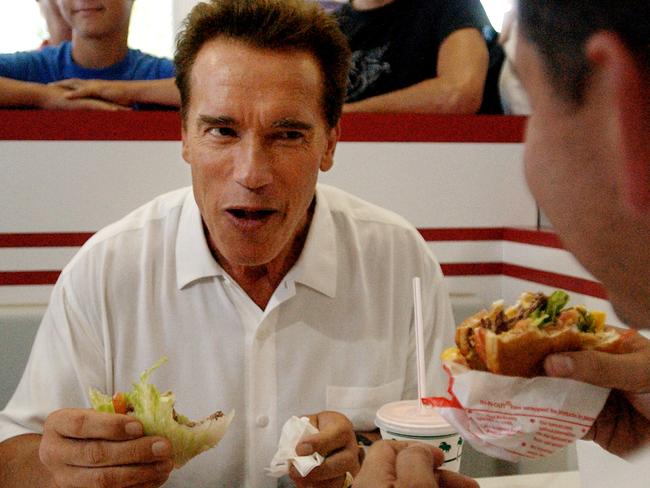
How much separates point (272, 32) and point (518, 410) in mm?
1124

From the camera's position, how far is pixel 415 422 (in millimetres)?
1403

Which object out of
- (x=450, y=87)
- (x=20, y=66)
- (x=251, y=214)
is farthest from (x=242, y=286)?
(x=20, y=66)

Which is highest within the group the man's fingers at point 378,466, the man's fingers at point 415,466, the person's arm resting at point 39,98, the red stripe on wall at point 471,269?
the person's arm resting at point 39,98

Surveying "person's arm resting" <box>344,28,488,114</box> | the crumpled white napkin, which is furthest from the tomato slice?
"person's arm resting" <box>344,28,488,114</box>

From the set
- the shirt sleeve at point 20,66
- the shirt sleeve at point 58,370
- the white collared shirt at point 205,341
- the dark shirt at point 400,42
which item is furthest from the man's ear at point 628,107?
the shirt sleeve at point 20,66

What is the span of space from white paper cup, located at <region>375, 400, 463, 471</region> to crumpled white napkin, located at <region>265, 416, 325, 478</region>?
0.16m

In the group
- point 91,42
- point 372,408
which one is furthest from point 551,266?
point 91,42

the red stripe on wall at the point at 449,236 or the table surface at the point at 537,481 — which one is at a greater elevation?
the red stripe on wall at the point at 449,236

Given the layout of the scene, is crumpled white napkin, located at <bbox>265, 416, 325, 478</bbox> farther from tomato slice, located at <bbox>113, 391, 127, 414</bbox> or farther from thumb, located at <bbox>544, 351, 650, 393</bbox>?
thumb, located at <bbox>544, 351, 650, 393</bbox>

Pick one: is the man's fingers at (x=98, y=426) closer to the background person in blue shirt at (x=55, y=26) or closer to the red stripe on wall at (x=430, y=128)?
the red stripe on wall at (x=430, y=128)

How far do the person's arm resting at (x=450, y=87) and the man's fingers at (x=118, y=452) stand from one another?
2.07m

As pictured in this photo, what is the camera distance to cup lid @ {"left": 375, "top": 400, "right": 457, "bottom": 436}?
54.4 inches

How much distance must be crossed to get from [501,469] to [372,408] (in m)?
1.07

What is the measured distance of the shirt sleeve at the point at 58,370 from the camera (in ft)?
6.02
